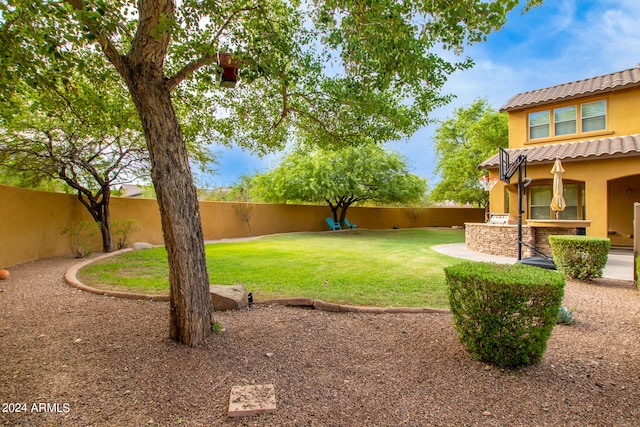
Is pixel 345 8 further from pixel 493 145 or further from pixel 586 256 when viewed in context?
pixel 493 145

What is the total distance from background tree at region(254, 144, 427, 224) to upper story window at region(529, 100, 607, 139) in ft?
20.5

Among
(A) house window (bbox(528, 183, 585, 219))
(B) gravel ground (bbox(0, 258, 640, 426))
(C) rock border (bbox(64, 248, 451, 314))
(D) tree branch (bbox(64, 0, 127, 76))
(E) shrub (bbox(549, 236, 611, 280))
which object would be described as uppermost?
(D) tree branch (bbox(64, 0, 127, 76))

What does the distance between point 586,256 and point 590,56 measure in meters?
10.9

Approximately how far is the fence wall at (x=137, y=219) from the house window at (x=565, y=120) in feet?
38.4

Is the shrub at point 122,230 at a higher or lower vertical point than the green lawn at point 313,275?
higher

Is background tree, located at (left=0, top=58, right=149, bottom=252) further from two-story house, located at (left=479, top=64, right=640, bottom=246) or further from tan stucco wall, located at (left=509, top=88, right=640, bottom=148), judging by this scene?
tan stucco wall, located at (left=509, top=88, right=640, bottom=148)

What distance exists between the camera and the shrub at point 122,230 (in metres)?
9.67

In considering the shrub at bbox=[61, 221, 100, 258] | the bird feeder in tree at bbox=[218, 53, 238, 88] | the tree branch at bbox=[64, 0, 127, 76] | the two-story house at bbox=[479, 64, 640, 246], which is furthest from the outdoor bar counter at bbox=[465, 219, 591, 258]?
the shrub at bbox=[61, 221, 100, 258]

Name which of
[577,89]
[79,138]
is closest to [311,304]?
[79,138]

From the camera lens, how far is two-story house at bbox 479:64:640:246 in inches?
368

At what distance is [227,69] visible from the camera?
339 cm

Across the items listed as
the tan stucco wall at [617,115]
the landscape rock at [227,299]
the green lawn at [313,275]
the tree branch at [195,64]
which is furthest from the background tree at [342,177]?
the tree branch at [195,64]

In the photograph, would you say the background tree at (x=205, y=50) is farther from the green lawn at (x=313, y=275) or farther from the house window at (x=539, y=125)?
the house window at (x=539, y=125)

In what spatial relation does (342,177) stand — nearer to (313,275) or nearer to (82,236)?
(313,275)
